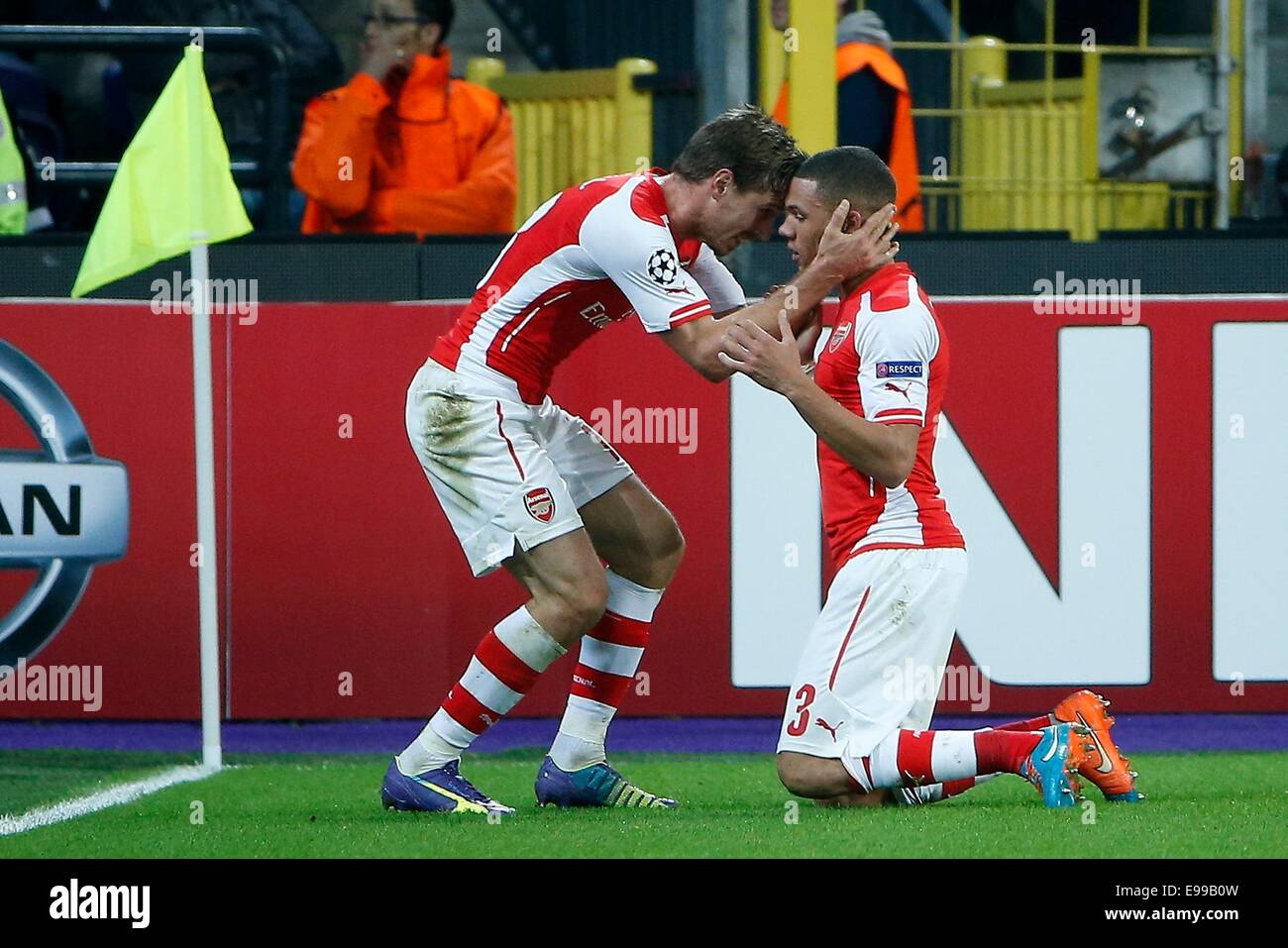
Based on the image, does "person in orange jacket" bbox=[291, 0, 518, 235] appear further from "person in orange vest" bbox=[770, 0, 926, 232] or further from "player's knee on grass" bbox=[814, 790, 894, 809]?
"player's knee on grass" bbox=[814, 790, 894, 809]

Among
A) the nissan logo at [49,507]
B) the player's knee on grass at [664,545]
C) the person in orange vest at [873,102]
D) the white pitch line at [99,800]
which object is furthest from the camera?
the person in orange vest at [873,102]

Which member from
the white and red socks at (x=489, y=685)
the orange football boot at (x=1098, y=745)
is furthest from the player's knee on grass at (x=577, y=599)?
the orange football boot at (x=1098, y=745)

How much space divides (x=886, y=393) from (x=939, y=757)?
0.91 meters

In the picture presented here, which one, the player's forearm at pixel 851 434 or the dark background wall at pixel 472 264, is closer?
the player's forearm at pixel 851 434

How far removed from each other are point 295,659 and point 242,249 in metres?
1.55

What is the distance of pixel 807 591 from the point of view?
25.4 feet

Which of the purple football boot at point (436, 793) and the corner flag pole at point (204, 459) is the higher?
the corner flag pole at point (204, 459)

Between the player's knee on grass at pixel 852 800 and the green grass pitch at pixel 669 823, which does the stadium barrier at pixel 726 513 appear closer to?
the green grass pitch at pixel 669 823

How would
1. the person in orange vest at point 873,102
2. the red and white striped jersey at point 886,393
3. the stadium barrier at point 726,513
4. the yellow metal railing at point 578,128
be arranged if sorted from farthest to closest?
1. the yellow metal railing at point 578,128
2. the person in orange vest at point 873,102
3. the stadium barrier at point 726,513
4. the red and white striped jersey at point 886,393

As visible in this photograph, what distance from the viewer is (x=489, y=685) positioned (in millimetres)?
5422

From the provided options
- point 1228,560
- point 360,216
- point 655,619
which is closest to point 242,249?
point 360,216

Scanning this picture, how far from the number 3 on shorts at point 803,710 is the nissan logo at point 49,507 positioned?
11.0ft

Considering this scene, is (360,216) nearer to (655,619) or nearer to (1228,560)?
(655,619)

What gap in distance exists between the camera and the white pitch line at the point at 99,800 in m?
5.52
